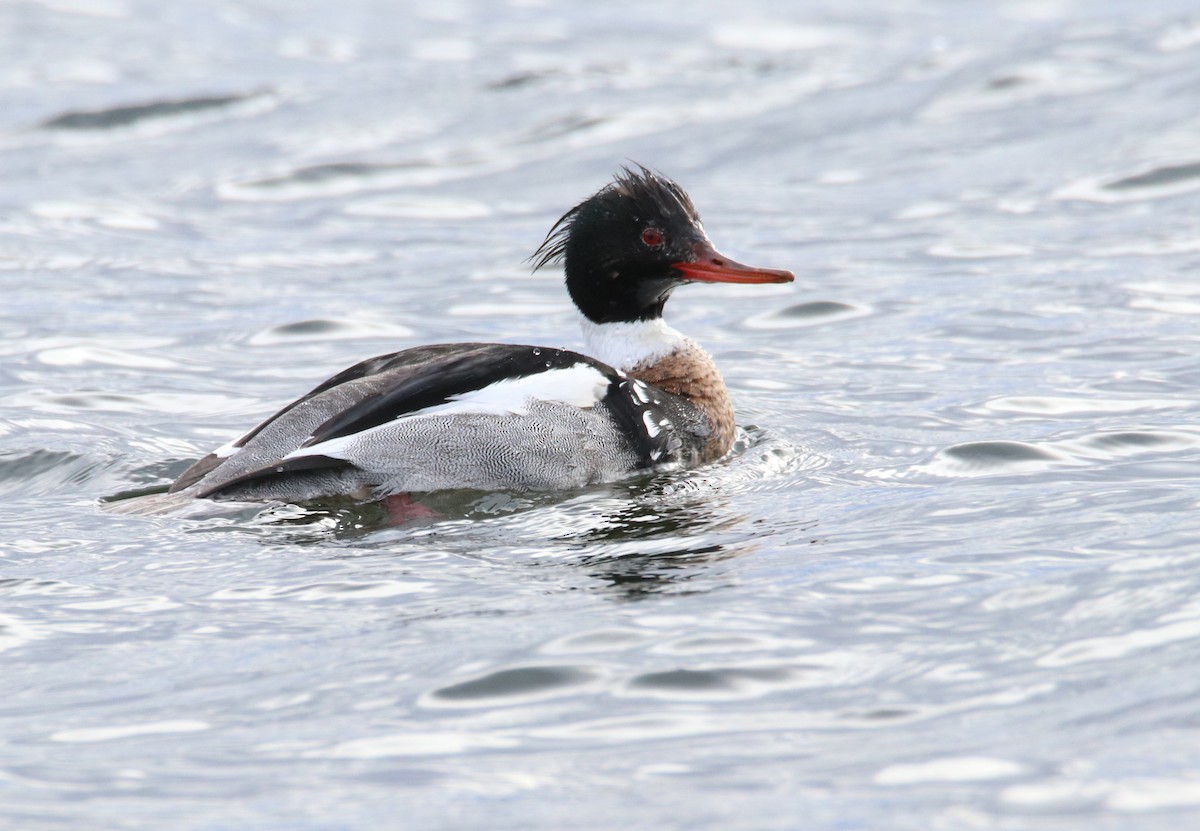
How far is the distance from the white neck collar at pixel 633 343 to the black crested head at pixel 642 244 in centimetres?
19

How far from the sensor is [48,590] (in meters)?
6.17

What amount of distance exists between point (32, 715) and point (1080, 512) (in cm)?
403

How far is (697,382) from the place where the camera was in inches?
329

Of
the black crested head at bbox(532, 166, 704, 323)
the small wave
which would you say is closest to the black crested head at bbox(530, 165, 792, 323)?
the black crested head at bbox(532, 166, 704, 323)

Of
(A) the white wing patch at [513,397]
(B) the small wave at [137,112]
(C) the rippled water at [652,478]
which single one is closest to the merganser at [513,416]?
(A) the white wing patch at [513,397]

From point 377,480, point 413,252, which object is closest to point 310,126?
point 413,252

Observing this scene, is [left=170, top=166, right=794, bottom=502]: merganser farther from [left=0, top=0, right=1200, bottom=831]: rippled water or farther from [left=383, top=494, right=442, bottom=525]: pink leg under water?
[left=0, top=0, right=1200, bottom=831]: rippled water

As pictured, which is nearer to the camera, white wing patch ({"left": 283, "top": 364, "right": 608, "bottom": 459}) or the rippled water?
the rippled water

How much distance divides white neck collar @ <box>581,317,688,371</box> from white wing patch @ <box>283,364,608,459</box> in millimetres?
843

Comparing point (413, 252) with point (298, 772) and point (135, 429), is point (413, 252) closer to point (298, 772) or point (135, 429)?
point (135, 429)

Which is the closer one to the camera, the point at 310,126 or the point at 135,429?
the point at 135,429

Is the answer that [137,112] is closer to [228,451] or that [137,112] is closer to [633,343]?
[633,343]

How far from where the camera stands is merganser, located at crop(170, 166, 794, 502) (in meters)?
7.07

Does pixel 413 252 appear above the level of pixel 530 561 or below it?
above
